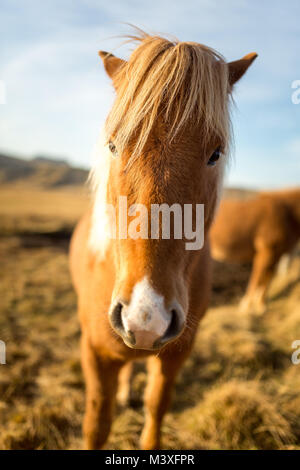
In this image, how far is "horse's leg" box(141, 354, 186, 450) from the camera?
1912 mm

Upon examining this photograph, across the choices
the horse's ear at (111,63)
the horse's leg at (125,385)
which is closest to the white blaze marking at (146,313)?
the horse's ear at (111,63)

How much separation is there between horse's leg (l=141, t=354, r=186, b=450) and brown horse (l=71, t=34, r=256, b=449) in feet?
0.14

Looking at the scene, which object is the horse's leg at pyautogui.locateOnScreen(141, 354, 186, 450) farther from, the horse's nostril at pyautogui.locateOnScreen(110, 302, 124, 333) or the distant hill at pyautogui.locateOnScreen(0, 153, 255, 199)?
the distant hill at pyautogui.locateOnScreen(0, 153, 255, 199)

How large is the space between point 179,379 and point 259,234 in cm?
371

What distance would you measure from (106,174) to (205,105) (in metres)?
0.62

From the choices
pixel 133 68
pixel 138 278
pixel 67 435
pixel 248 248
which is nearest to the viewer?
pixel 138 278

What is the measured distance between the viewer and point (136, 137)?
1267 mm

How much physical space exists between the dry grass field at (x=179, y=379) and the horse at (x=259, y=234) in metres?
0.49

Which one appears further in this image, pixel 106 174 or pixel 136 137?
pixel 106 174

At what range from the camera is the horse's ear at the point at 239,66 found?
5.35 feet

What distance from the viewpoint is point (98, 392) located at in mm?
1880
